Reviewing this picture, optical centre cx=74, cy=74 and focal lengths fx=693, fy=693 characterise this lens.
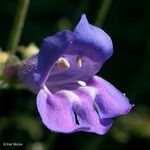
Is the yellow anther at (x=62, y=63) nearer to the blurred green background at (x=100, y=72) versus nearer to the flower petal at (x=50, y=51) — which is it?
the flower petal at (x=50, y=51)

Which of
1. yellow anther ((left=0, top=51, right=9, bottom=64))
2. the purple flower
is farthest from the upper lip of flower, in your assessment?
yellow anther ((left=0, top=51, right=9, bottom=64))

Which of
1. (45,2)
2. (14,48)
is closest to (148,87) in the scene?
(45,2)

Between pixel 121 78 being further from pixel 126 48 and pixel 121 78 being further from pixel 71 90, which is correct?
pixel 71 90

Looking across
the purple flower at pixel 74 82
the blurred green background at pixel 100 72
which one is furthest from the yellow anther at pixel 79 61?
the blurred green background at pixel 100 72

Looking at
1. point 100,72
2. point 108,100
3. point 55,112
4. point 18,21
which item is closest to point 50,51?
point 55,112

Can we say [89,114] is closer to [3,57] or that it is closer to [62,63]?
[62,63]
